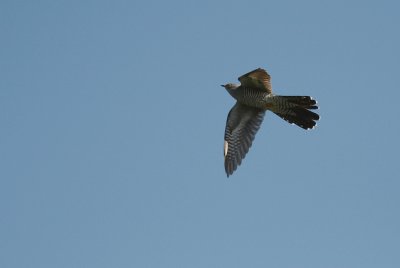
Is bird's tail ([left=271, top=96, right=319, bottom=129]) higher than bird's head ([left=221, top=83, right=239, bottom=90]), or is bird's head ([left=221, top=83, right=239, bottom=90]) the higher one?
bird's head ([left=221, top=83, right=239, bottom=90])

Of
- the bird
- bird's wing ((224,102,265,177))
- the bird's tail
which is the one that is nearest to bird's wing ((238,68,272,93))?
the bird

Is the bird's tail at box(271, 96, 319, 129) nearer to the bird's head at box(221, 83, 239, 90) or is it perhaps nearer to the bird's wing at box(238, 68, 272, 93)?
the bird's wing at box(238, 68, 272, 93)

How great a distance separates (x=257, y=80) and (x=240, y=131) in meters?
1.62

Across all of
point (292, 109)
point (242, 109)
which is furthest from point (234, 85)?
point (292, 109)

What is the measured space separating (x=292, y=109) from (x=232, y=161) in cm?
172

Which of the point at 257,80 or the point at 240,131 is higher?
the point at 257,80

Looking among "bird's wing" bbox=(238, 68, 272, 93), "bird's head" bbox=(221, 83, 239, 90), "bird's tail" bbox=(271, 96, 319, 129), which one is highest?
"bird's head" bbox=(221, 83, 239, 90)

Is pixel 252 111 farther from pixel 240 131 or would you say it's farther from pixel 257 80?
pixel 257 80

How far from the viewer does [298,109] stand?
1262cm

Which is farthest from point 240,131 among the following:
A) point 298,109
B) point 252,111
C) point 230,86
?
point 298,109

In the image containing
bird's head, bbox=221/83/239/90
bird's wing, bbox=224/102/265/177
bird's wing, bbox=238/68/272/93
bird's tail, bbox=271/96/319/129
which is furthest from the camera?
bird's wing, bbox=224/102/265/177

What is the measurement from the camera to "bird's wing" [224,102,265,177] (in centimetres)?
1352

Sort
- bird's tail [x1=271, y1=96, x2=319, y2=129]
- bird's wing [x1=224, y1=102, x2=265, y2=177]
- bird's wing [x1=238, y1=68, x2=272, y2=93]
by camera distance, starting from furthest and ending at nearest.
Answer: bird's wing [x1=224, y1=102, x2=265, y2=177], bird's tail [x1=271, y1=96, x2=319, y2=129], bird's wing [x1=238, y1=68, x2=272, y2=93]

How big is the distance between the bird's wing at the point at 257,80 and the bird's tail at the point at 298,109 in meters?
0.32
